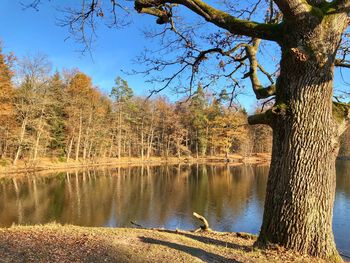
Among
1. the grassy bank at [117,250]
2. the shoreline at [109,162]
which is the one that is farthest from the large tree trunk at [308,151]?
the shoreline at [109,162]

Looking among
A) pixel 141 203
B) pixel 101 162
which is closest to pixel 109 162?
pixel 101 162

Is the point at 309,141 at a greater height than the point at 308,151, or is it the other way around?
the point at 309,141

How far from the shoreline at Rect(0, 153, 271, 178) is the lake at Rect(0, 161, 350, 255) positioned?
11.3ft

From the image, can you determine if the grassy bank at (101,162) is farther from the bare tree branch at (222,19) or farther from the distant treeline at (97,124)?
the bare tree branch at (222,19)

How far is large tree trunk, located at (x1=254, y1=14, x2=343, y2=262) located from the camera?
499cm

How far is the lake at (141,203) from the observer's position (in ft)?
50.7

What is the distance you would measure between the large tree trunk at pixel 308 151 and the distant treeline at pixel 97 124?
13471mm

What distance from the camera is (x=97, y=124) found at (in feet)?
149

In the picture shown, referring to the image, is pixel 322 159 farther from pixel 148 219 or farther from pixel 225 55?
pixel 148 219

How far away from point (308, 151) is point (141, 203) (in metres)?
16.3

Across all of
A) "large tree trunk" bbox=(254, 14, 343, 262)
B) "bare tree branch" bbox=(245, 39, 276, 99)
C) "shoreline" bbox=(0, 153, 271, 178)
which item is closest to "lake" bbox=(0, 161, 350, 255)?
"shoreline" bbox=(0, 153, 271, 178)

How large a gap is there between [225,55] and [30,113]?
104 ft

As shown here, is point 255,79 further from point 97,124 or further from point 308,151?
point 97,124

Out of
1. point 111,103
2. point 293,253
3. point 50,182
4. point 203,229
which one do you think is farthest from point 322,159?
point 111,103
